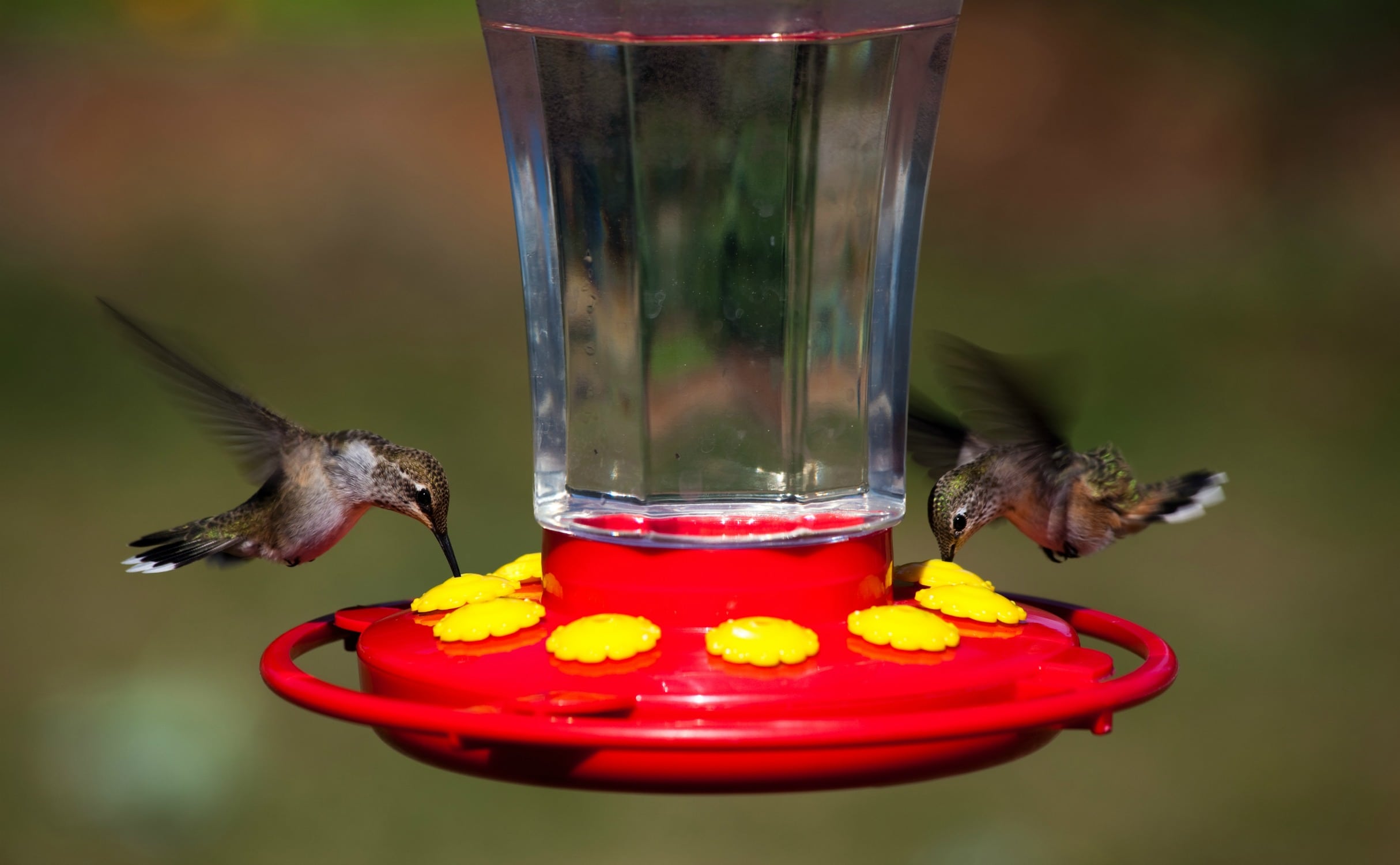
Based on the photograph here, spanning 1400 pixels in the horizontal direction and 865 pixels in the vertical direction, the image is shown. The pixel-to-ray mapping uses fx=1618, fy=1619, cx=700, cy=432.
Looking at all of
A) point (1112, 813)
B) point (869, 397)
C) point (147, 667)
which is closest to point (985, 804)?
point (1112, 813)

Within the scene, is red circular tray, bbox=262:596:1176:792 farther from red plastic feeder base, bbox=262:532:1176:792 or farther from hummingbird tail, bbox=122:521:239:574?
hummingbird tail, bbox=122:521:239:574

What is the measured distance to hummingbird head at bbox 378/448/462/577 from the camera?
133 inches

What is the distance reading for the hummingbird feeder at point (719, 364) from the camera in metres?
2.16

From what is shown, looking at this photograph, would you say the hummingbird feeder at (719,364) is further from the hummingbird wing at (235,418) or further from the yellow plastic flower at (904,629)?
the hummingbird wing at (235,418)

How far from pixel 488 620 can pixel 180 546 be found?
5.90 ft

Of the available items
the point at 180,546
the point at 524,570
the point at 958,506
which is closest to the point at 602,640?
the point at 524,570

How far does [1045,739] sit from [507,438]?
728cm

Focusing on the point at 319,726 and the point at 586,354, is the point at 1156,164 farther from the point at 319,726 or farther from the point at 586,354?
the point at 586,354

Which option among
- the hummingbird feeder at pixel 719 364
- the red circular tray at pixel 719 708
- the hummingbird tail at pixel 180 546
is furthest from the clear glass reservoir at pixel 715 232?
the hummingbird tail at pixel 180 546

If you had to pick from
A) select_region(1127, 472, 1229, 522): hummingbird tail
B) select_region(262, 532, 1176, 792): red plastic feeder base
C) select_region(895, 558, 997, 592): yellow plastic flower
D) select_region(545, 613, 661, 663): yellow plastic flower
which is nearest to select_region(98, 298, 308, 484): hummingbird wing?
select_region(262, 532, 1176, 792): red plastic feeder base

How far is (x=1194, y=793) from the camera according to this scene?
6480 mm

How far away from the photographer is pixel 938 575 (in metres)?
2.70

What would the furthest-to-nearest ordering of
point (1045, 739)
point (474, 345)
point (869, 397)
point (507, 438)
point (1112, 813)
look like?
point (474, 345) < point (507, 438) < point (1112, 813) < point (869, 397) < point (1045, 739)

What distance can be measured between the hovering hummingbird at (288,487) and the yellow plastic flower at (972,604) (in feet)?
4.05
